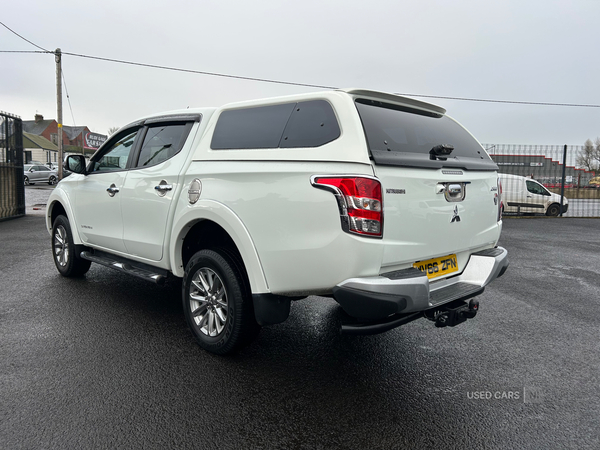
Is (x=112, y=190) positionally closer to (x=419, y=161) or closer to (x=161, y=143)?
(x=161, y=143)

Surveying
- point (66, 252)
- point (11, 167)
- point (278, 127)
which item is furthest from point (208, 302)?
point (11, 167)

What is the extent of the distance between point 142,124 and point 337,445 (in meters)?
3.58

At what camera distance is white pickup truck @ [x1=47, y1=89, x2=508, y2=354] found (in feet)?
9.02

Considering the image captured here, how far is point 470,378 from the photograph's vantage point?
3.29 metres

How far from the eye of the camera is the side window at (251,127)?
3301 mm

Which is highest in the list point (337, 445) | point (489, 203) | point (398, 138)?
point (398, 138)

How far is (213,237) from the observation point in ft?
12.8

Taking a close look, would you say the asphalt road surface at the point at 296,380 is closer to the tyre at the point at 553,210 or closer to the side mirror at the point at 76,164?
the side mirror at the point at 76,164

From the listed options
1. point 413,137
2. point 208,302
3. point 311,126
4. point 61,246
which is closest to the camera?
point 311,126

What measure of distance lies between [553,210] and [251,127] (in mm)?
16665

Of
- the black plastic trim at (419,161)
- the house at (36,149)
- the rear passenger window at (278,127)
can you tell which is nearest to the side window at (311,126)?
the rear passenger window at (278,127)

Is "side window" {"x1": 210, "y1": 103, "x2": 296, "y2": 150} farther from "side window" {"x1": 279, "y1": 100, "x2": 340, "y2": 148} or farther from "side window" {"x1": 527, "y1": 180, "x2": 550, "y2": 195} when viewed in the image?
"side window" {"x1": 527, "y1": 180, "x2": 550, "y2": 195}

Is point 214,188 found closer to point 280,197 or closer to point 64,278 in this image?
point 280,197

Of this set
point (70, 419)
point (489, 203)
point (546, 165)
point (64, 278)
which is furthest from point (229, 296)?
point (546, 165)
